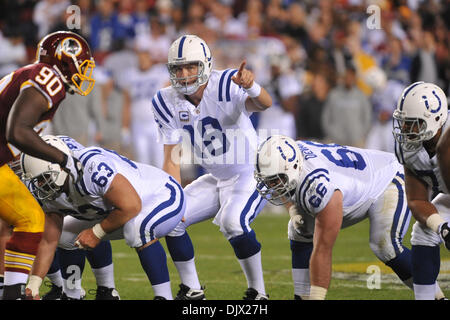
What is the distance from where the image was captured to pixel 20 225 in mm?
4492

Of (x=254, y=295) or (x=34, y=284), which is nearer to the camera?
(x=34, y=284)

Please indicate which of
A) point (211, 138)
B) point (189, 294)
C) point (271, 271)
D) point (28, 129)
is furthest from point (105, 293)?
point (271, 271)

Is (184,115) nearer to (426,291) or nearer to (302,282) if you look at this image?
(302,282)

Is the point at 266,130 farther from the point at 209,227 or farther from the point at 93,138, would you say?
the point at 93,138

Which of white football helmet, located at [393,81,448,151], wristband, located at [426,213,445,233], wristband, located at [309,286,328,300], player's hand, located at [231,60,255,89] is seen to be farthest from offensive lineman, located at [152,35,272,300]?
wristband, located at [426,213,445,233]

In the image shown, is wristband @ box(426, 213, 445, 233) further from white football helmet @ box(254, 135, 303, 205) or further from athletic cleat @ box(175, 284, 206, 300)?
athletic cleat @ box(175, 284, 206, 300)

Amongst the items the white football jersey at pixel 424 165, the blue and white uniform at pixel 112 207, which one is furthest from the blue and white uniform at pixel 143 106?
the white football jersey at pixel 424 165

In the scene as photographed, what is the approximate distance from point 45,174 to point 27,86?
1.63 ft

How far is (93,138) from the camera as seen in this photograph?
38.3 ft

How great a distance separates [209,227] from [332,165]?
209 inches

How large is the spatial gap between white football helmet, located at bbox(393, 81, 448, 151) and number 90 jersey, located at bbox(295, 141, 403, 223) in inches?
17.4
